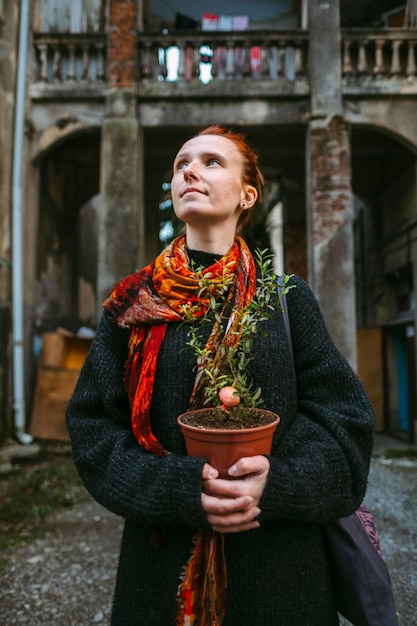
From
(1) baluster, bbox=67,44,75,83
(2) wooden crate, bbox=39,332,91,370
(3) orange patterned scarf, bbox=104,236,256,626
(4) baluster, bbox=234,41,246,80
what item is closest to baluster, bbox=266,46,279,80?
(4) baluster, bbox=234,41,246,80

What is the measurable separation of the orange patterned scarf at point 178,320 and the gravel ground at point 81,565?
6.87 feet

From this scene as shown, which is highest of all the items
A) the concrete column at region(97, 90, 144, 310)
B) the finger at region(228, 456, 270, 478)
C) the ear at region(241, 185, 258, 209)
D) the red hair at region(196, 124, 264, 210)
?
the concrete column at region(97, 90, 144, 310)

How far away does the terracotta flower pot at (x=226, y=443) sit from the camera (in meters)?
0.96

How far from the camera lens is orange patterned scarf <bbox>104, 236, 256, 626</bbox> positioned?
3.67 feet

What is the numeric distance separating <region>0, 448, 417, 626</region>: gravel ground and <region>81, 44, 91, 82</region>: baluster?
6.50 m

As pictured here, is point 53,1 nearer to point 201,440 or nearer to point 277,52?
point 277,52

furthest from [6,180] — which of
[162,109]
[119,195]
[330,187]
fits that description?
[330,187]

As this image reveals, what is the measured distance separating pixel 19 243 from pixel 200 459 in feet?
21.0

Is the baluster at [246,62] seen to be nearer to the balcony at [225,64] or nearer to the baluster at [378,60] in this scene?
the balcony at [225,64]

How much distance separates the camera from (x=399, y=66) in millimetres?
6867

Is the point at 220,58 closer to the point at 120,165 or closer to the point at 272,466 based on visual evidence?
the point at 120,165

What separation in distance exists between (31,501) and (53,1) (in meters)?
8.14

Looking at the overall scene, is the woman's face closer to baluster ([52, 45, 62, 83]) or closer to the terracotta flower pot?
the terracotta flower pot

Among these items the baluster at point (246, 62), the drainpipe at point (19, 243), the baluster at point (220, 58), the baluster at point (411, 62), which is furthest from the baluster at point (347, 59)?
the drainpipe at point (19, 243)
